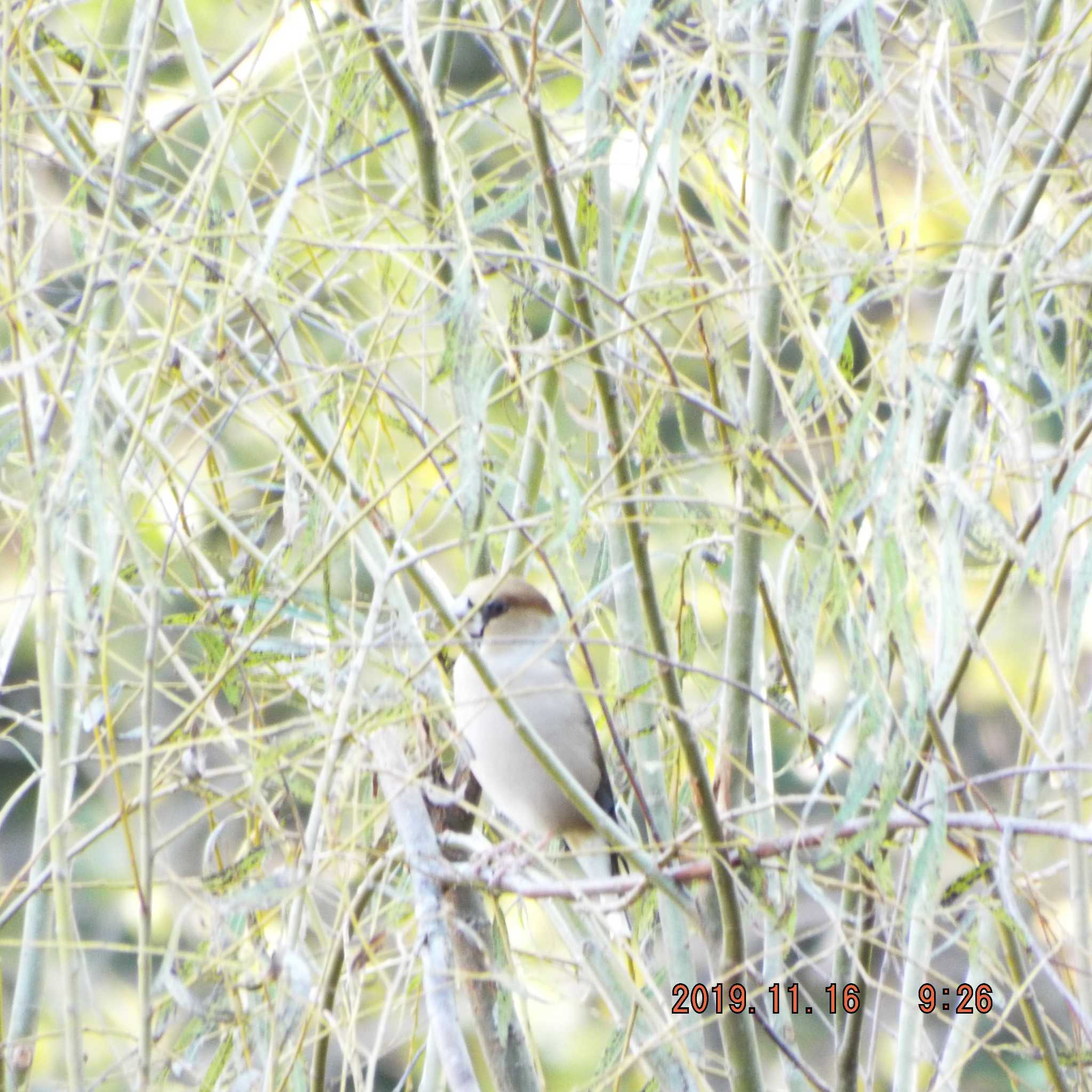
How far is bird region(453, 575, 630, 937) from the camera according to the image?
2367 mm

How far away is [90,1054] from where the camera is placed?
315 centimetres

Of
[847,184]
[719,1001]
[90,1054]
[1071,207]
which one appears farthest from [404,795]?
[90,1054]

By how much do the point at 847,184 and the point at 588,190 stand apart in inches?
15.1

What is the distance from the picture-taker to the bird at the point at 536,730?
2.37m

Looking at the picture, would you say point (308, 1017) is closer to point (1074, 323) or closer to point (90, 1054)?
point (1074, 323)

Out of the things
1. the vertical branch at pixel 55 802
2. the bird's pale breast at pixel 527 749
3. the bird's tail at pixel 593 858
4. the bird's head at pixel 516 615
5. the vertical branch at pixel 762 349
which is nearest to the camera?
the vertical branch at pixel 55 802

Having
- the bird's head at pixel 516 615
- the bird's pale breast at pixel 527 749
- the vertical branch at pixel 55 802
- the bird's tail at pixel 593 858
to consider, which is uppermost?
the vertical branch at pixel 55 802

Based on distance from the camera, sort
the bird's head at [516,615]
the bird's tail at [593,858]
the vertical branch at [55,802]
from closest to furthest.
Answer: the vertical branch at [55,802]
the bird's head at [516,615]
the bird's tail at [593,858]

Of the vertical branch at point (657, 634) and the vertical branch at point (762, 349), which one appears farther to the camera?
the vertical branch at point (762, 349)

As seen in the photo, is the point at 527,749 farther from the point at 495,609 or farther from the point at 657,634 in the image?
the point at 657,634
